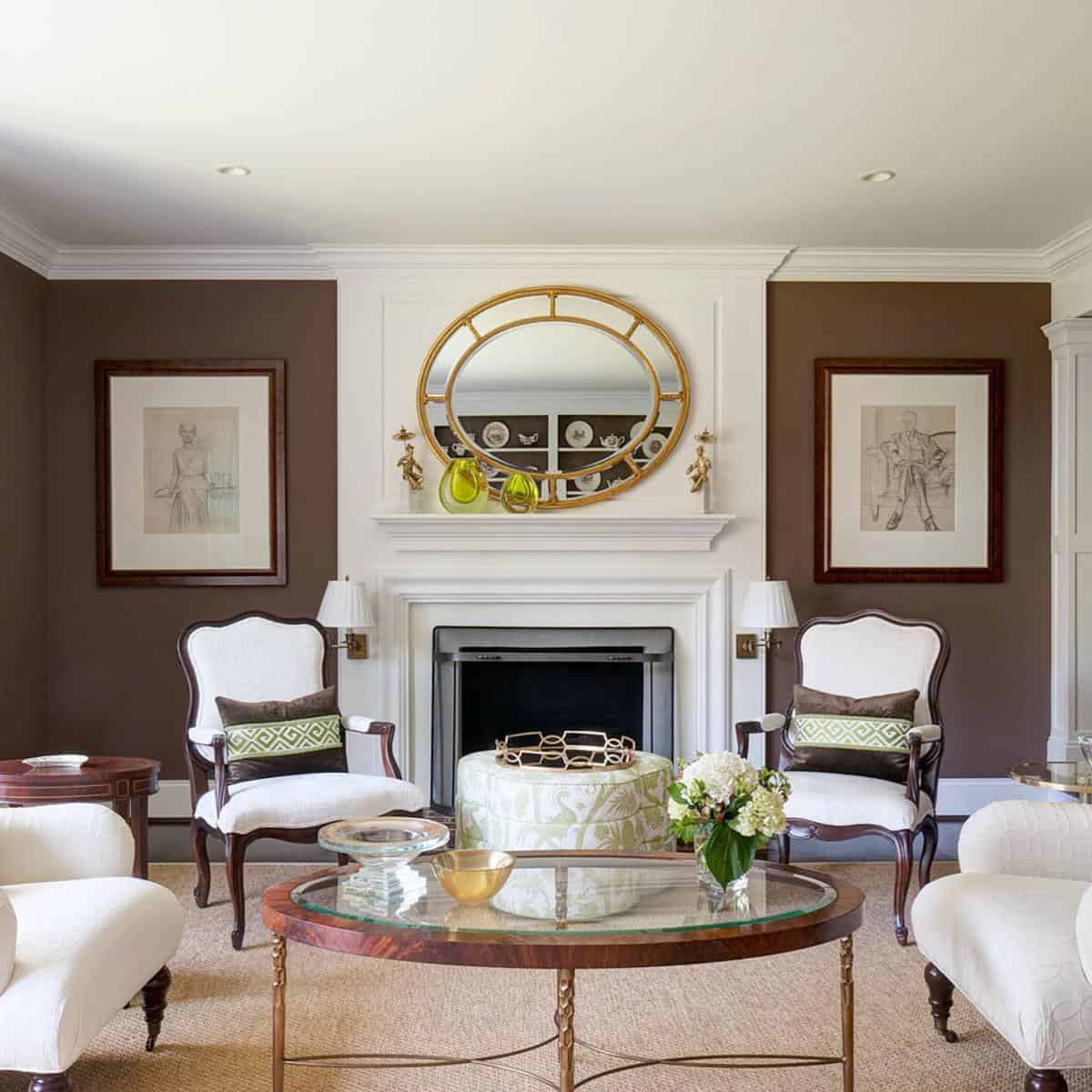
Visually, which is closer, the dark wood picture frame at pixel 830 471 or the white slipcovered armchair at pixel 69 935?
the white slipcovered armchair at pixel 69 935

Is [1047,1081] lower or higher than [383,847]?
lower

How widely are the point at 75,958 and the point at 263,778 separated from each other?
181 cm

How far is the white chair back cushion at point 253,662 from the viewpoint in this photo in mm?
4375

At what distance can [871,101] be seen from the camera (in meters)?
3.56

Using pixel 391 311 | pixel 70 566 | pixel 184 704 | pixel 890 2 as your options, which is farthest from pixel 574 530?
pixel 890 2

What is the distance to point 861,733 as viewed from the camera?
13.9 feet

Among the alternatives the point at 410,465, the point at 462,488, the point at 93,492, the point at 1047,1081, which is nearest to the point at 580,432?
the point at 462,488

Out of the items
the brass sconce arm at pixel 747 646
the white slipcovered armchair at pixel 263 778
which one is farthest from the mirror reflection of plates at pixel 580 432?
the white slipcovered armchair at pixel 263 778

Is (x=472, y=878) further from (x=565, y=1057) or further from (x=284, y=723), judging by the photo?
(x=284, y=723)

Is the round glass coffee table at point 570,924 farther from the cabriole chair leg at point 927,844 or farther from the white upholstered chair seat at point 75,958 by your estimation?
the cabriole chair leg at point 927,844

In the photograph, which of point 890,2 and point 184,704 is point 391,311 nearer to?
point 184,704

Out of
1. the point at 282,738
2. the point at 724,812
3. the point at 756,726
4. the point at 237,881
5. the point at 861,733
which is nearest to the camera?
the point at 724,812

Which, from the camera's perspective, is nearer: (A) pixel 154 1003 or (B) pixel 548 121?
(A) pixel 154 1003

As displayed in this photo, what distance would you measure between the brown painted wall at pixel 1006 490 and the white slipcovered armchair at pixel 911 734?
64cm
